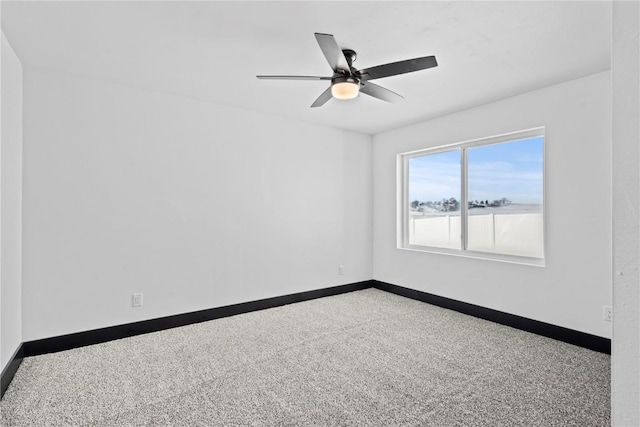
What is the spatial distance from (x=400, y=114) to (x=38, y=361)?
161 inches

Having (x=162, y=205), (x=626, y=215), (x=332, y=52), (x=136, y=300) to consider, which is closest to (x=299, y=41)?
(x=332, y=52)

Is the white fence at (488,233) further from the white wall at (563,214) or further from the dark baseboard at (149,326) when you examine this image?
the dark baseboard at (149,326)

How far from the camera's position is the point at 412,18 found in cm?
207

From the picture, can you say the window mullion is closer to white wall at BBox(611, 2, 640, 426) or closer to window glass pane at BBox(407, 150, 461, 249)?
window glass pane at BBox(407, 150, 461, 249)

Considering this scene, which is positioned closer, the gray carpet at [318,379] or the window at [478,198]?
the gray carpet at [318,379]

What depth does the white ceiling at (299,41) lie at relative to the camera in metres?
1.98

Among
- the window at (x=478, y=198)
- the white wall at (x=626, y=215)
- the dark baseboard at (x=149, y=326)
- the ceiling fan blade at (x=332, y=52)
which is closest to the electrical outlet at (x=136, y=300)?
the dark baseboard at (x=149, y=326)

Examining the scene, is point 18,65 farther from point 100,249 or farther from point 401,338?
point 401,338

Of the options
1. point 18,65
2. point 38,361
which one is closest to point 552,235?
point 38,361

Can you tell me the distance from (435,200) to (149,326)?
3.54 meters

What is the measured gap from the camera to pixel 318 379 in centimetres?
234

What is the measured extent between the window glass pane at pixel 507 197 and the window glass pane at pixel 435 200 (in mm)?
221

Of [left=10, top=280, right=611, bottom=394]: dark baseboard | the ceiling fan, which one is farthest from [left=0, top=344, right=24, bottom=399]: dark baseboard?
the ceiling fan

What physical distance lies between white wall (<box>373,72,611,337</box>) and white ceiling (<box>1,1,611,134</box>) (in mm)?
223
